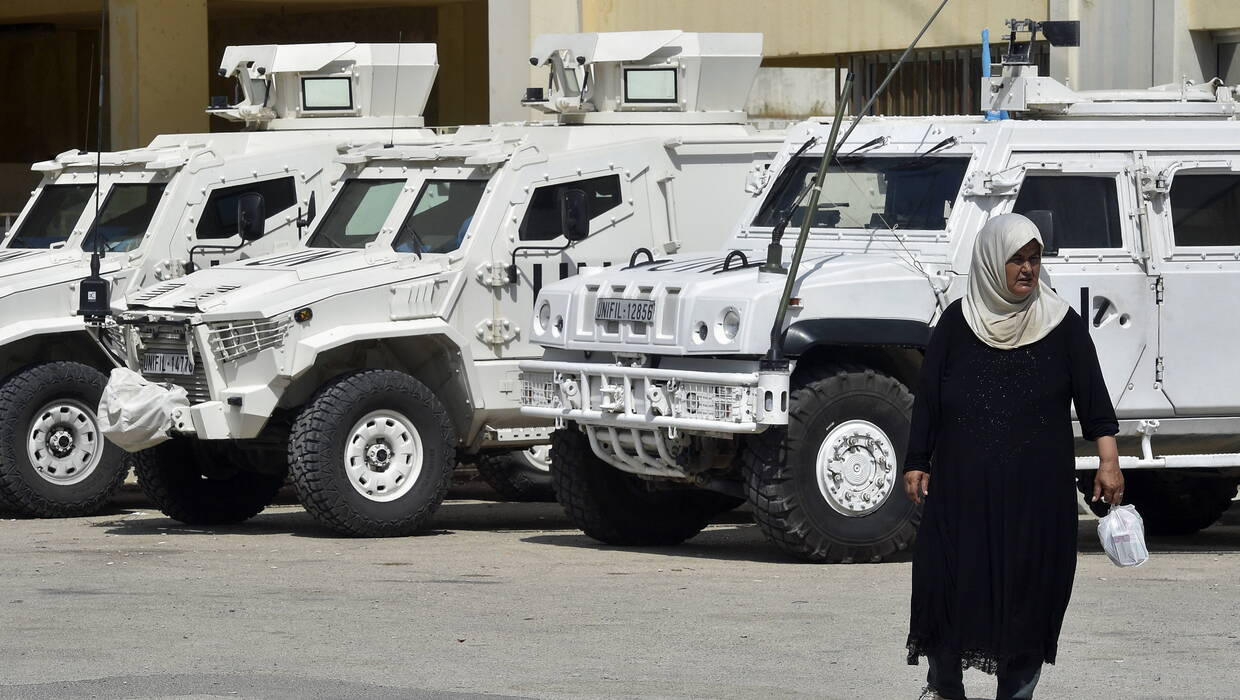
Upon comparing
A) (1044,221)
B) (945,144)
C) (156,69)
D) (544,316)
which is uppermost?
(156,69)

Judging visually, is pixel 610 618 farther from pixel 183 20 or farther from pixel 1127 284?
pixel 183 20

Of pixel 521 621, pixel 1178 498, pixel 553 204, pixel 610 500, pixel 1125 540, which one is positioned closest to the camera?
pixel 1125 540

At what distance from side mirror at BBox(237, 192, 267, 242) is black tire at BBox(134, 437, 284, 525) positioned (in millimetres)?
1405

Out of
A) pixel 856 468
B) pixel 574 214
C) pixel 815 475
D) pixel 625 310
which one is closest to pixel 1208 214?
pixel 856 468

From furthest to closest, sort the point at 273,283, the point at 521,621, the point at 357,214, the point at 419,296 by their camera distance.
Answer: the point at 357,214
the point at 419,296
the point at 273,283
the point at 521,621

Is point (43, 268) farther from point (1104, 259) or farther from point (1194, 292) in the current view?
point (1194, 292)

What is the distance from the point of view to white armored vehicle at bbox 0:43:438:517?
1382 centimetres

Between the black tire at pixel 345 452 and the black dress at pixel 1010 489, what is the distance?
6085mm

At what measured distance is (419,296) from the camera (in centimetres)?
1284

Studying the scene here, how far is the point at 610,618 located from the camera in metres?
9.16

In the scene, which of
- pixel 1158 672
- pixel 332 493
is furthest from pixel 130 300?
pixel 1158 672

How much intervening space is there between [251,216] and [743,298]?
15.2ft

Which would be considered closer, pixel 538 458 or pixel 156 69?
pixel 538 458

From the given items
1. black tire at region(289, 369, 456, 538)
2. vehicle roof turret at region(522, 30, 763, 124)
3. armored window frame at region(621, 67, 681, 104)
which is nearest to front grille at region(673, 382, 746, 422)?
black tire at region(289, 369, 456, 538)
